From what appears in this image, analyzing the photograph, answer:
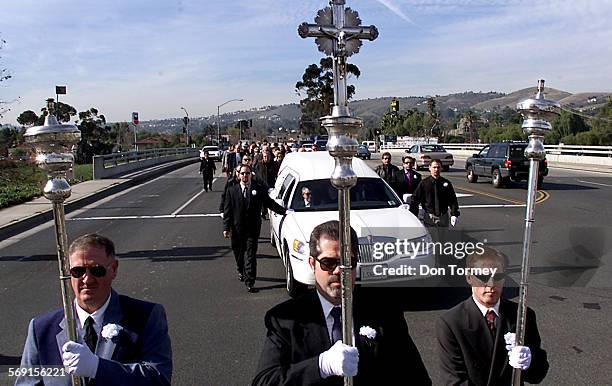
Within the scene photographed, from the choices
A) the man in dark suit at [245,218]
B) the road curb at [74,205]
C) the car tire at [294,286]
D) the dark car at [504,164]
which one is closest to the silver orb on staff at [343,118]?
the car tire at [294,286]

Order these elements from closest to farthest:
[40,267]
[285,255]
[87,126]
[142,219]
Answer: [285,255]
[40,267]
[142,219]
[87,126]

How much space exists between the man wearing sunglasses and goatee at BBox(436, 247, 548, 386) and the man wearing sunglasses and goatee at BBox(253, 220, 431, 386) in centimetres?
68

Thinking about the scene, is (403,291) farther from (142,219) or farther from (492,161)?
(492,161)

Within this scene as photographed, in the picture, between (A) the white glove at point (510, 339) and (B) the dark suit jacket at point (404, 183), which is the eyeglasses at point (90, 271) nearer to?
(A) the white glove at point (510, 339)

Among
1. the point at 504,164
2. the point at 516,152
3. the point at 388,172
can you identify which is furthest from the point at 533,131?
the point at 516,152

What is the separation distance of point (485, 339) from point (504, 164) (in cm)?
1967

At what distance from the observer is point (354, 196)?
329 inches

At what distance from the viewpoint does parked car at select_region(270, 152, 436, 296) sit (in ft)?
22.2

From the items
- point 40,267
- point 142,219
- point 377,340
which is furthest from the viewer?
point 142,219

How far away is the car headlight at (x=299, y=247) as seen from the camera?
6.97 meters

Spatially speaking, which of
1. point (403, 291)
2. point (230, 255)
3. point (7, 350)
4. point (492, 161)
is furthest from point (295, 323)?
point (492, 161)

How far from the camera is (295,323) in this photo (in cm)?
245

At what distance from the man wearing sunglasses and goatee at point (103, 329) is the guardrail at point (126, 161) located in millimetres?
26386

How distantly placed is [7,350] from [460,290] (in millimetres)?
5254
